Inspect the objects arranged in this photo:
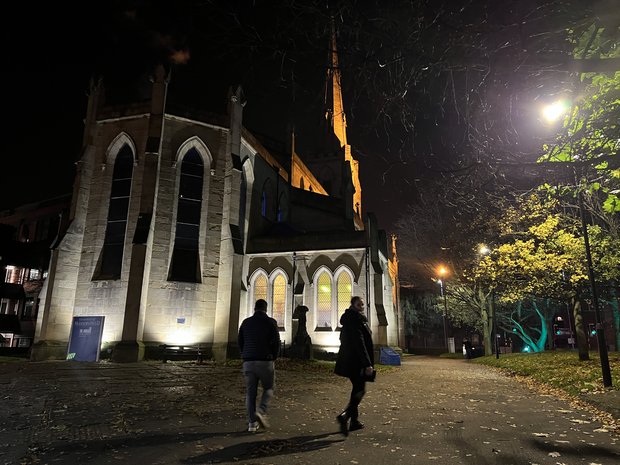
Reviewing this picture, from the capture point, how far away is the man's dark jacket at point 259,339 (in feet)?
19.2

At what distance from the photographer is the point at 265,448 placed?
15.7 feet

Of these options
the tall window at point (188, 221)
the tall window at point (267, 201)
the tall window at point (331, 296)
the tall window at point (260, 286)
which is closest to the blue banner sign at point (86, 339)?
the tall window at point (188, 221)

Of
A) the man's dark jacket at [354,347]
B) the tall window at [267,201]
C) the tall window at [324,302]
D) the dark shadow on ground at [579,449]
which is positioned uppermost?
the tall window at [267,201]

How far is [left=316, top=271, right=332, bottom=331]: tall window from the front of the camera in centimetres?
2344

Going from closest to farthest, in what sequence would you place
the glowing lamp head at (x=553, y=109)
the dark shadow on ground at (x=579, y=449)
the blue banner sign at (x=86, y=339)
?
the dark shadow on ground at (x=579, y=449), the glowing lamp head at (x=553, y=109), the blue banner sign at (x=86, y=339)

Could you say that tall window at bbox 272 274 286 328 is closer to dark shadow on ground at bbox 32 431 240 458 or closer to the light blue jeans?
the light blue jeans

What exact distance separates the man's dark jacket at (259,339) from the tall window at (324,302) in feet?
57.9

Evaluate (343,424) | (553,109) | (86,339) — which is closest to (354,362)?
(343,424)

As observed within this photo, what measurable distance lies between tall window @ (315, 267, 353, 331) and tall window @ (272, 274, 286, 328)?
199 cm

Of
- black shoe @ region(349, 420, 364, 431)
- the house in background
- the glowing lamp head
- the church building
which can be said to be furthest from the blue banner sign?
the glowing lamp head

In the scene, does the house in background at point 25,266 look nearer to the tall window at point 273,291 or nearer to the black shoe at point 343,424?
the tall window at point 273,291

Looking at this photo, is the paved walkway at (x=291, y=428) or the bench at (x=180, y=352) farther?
the bench at (x=180, y=352)

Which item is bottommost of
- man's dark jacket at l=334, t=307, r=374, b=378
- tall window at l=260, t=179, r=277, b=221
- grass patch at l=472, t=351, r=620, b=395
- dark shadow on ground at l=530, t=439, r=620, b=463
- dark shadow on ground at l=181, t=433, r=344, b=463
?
dark shadow on ground at l=181, t=433, r=344, b=463

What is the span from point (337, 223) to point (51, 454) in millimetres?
27393
